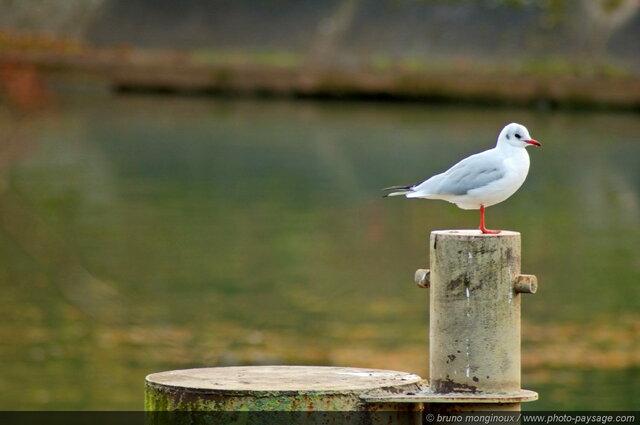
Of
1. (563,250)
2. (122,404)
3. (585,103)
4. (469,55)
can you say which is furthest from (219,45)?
(122,404)

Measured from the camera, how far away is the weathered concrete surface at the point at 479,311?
121 inches

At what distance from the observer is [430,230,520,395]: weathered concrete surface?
10.1 feet

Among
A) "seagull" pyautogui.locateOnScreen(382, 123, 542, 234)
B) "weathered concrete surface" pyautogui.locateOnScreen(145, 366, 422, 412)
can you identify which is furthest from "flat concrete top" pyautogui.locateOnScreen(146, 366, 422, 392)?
"seagull" pyautogui.locateOnScreen(382, 123, 542, 234)

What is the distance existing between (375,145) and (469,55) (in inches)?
72.5

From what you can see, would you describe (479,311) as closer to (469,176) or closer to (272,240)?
(469,176)

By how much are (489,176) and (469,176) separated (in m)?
0.05

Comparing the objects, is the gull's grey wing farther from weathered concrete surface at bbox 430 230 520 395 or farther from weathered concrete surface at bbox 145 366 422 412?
weathered concrete surface at bbox 145 366 422 412

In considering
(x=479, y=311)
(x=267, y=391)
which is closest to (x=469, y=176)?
(x=479, y=311)

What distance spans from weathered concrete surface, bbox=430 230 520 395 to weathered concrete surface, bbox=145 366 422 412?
0.13m

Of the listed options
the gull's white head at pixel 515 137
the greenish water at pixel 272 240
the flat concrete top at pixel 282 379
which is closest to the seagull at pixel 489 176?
A: the gull's white head at pixel 515 137

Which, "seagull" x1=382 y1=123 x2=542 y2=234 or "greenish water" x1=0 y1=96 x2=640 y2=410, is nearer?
"seagull" x1=382 y1=123 x2=542 y2=234

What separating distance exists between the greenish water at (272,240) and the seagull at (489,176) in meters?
2.79

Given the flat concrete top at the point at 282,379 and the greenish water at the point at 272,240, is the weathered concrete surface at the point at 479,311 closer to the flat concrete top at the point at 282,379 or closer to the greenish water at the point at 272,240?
the flat concrete top at the point at 282,379

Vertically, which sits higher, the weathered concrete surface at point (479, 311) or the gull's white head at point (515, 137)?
the gull's white head at point (515, 137)
